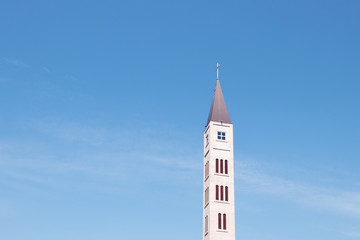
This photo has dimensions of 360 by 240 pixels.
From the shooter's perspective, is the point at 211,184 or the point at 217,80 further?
the point at 217,80

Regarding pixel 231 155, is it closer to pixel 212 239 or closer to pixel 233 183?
pixel 233 183

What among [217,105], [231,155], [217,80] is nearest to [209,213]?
[231,155]

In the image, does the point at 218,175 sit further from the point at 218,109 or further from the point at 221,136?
the point at 218,109

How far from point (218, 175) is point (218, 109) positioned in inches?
509

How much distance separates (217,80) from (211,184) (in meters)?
21.8

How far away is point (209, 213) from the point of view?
83.1m

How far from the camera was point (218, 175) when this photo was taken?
8644 centimetres

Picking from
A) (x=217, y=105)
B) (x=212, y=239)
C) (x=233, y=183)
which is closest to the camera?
(x=212, y=239)

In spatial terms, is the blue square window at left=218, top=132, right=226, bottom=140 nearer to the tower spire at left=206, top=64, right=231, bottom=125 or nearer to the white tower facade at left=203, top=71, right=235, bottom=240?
the white tower facade at left=203, top=71, right=235, bottom=240

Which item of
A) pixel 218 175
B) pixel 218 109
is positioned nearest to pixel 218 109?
pixel 218 109

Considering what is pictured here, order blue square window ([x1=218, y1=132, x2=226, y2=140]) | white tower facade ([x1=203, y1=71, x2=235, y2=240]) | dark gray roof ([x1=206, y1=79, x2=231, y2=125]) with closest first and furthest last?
white tower facade ([x1=203, y1=71, x2=235, y2=240]) → blue square window ([x1=218, y1=132, x2=226, y2=140]) → dark gray roof ([x1=206, y1=79, x2=231, y2=125])

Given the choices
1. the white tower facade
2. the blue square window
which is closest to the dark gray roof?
the white tower facade

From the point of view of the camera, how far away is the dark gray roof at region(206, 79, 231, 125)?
9144 cm

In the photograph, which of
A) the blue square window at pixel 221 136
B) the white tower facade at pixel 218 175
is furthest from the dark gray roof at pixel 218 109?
the blue square window at pixel 221 136
